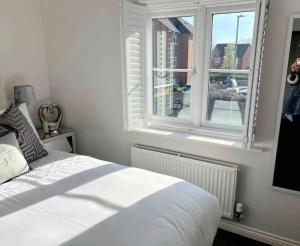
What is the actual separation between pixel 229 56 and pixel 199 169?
0.96 metres

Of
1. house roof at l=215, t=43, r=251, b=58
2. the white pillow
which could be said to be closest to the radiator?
house roof at l=215, t=43, r=251, b=58

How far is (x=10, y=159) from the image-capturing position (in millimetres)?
1702

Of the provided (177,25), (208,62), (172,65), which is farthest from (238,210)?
(177,25)

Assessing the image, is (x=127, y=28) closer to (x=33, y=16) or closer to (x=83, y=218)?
(x=33, y=16)

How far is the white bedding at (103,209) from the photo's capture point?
3.75ft

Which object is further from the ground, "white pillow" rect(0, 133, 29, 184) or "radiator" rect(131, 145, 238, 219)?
"white pillow" rect(0, 133, 29, 184)

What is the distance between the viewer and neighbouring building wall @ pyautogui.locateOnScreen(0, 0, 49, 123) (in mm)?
2438

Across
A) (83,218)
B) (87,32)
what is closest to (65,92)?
(87,32)

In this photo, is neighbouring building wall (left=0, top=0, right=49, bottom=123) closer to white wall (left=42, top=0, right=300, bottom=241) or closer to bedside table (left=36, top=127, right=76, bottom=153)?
white wall (left=42, top=0, right=300, bottom=241)

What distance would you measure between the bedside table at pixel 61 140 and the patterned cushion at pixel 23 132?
1.53 feet

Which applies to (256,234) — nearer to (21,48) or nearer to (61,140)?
(61,140)

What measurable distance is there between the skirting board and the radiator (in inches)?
5.1

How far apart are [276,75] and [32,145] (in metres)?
1.83

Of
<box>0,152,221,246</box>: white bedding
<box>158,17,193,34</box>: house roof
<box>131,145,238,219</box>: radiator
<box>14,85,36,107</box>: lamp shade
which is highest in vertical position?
<box>158,17,193,34</box>: house roof
